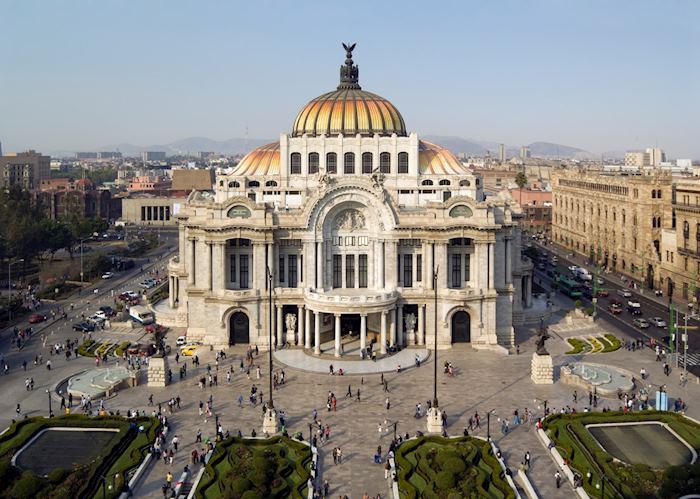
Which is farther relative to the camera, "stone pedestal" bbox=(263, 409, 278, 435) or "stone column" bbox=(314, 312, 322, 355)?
"stone column" bbox=(314, 312, 322, 355)

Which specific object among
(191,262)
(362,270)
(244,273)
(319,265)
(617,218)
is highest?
(617,218)

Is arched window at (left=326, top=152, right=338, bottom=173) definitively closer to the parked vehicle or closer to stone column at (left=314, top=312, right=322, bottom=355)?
stone column at (left=314, top=312, right=322, bottom=355)

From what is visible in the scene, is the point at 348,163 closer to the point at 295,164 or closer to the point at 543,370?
the point at 295,164

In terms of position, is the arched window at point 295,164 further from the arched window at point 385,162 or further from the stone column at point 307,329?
the stone column at point 307,329

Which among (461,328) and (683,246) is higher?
(683,246)

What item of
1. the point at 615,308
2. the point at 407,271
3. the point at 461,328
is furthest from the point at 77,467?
the point at 615,308

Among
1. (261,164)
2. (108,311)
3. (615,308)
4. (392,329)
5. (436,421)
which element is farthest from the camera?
(615,308)

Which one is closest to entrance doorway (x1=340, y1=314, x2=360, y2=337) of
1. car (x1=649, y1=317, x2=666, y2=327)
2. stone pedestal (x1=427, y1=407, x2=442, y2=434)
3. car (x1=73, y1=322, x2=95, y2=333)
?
stone pedestal (x1=427, y1=407, x2=442, y2=434)
